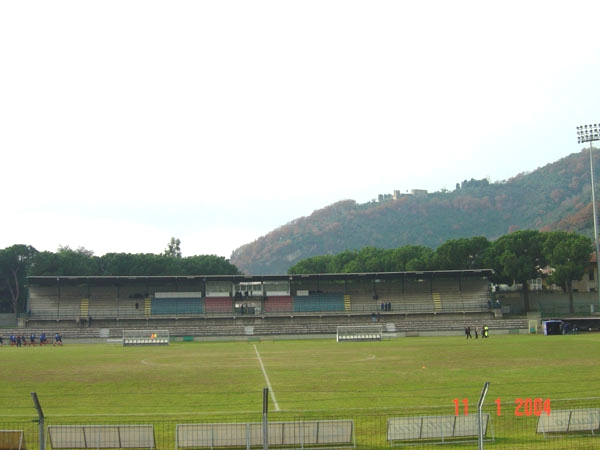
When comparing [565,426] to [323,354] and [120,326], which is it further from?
[120,326]

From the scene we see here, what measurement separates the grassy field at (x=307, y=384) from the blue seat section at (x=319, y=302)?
44.4m

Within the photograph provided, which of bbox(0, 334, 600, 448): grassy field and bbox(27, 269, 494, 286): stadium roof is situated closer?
bbox(0, 334, 600, 448): grassy field

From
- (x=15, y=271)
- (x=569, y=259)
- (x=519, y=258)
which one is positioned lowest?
(x=569, y=259)

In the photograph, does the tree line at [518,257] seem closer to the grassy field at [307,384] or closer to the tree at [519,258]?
the tree at [519,258]

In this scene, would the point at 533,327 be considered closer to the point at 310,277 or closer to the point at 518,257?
the point at 518,257

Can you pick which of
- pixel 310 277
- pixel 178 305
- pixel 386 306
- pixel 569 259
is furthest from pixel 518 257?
pixel 178 305

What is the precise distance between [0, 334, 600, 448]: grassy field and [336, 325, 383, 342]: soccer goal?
75.4ft

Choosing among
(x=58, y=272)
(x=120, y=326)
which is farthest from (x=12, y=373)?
(x=58, y=272)

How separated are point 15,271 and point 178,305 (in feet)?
114

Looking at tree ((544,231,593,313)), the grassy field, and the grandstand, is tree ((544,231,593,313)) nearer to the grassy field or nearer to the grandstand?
the grandstand

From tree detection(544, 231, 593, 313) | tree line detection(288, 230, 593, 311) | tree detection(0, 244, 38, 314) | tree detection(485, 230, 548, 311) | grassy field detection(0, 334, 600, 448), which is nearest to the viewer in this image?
grassy field detection(0, 334, 600, 448)

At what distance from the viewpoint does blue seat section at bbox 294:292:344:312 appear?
309 ft

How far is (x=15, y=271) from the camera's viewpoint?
111875mm
